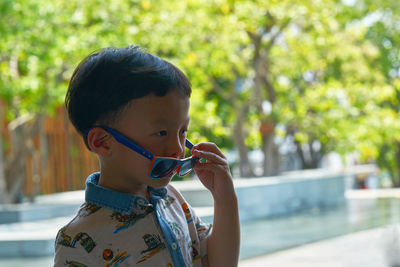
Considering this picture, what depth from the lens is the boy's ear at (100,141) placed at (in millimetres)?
1165

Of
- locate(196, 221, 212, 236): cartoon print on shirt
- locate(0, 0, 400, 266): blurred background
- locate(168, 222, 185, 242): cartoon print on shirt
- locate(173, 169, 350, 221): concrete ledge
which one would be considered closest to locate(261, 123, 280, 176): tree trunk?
locate(0, 0, 400, 266): blurred background

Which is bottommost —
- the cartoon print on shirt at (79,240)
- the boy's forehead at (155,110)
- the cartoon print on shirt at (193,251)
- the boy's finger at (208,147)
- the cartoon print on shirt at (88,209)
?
the cartoon print on shirt at (193,251)

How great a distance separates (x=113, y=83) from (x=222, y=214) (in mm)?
322

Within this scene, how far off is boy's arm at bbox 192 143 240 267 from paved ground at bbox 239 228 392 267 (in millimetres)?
4077

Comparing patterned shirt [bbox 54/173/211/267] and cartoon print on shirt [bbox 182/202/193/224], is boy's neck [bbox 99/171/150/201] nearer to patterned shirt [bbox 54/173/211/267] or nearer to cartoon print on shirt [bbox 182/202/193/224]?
patterned shirt [bbox 54/173/211/267]

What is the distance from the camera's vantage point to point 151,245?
115cm

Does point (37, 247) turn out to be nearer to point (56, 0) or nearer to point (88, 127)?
point (56, 0)

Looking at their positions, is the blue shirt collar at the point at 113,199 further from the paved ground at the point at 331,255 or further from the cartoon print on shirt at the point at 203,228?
the paved ground at the point at 331,255

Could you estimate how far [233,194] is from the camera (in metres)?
1.28

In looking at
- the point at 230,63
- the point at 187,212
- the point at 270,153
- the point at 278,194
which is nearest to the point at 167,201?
the point at 187,212

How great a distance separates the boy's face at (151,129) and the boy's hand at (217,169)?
0.09 metres

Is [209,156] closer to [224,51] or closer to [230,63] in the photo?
[224,51]

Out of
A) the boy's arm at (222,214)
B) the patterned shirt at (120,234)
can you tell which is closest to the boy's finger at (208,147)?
the boy's arm at (222,214)

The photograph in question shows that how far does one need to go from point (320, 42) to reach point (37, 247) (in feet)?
21.6
